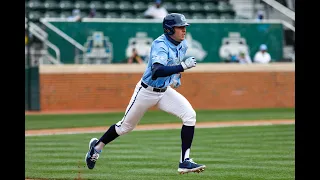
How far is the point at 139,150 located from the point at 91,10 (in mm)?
15317

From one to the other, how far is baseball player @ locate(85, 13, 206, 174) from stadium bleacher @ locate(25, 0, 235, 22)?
710 inches

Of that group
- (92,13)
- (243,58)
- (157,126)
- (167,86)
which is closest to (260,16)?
(243,58)

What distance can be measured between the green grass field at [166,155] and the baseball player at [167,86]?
59 cm

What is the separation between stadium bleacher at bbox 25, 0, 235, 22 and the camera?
27600mm

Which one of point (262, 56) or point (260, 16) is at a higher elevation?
point (260, 16)

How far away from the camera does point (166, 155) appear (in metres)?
11.8

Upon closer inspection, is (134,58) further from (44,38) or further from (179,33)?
(179,33)

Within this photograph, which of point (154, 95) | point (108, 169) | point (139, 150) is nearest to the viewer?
point (154, 95)

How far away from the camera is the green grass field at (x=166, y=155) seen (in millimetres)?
9281

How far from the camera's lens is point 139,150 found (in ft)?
41.2

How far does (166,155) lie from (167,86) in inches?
115
